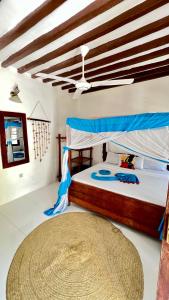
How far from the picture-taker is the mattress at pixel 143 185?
2.13 metres

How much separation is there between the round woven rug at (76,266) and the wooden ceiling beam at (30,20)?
2.65 metres

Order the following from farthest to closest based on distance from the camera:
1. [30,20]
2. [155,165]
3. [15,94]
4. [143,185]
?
[155,165] < [15,94] < [143,185] < [30,20]

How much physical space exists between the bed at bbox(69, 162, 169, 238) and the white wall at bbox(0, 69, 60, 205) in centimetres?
122

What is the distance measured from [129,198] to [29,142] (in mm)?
2440

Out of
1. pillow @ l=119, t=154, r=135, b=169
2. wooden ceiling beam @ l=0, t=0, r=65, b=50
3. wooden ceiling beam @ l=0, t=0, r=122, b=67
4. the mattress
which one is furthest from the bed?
wooden ceiling beam @ l=0, t=0, r=65, b=50

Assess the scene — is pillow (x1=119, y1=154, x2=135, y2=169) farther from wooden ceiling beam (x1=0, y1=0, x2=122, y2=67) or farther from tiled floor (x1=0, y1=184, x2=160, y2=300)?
wooden ceiling beam (x1=0, y1=0, x2=122, y2=67)

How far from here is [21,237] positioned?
2115mm

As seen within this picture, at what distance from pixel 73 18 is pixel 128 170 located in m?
2.71

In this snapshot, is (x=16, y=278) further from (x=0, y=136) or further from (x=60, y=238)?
(x=0, y=136)

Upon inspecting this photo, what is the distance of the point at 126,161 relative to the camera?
3.39m

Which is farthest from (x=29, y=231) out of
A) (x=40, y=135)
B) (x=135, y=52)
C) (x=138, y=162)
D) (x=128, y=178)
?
(x=135, y=52)

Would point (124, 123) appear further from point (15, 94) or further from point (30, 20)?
point (15, 94)

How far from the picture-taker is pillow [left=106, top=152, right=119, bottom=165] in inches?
142

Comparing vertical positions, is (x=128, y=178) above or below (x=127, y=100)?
below
